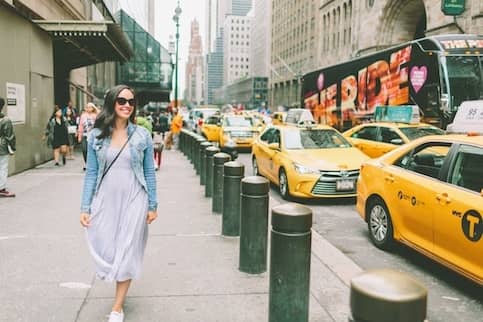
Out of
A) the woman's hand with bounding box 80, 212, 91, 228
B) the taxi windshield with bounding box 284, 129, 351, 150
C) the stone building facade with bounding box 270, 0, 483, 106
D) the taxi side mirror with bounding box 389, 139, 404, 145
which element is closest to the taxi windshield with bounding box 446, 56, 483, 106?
the taxi side mirror with bounding box 389, 139, 404, 145

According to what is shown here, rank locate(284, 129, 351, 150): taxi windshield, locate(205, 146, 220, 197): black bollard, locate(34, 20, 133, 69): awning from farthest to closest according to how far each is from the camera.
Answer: locate(34, 20, 133, 69): awning, locate(284, 129, 351, 150): taxi windshield, locate(205, 146, 220, 197): black bollard

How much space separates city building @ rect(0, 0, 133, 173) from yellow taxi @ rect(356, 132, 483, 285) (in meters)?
9.48

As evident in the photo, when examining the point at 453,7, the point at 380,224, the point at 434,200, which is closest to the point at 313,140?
the point at 380,224

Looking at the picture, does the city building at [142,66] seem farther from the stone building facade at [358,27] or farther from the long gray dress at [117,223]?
the long gray dress at [117,223]

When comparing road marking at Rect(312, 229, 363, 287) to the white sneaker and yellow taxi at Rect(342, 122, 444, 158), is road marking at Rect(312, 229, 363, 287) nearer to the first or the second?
the white sneaker

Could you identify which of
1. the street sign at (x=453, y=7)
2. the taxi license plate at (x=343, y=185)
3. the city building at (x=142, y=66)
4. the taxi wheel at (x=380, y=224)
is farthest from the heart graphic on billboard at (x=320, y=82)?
the city building at (x=142, y=66)

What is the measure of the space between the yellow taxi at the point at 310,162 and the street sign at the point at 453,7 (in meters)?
20.3

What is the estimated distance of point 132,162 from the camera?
12.7 ft

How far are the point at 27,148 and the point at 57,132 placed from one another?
3.15 feet

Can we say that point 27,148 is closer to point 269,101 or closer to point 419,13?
point 419,13

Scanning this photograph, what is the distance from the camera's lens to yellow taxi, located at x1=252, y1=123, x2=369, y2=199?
31.0 feet

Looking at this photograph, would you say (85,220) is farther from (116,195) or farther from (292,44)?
(292,44)

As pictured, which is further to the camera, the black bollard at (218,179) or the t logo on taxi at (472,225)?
the black bollard at (218,179)

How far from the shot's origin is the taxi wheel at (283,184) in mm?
10023
